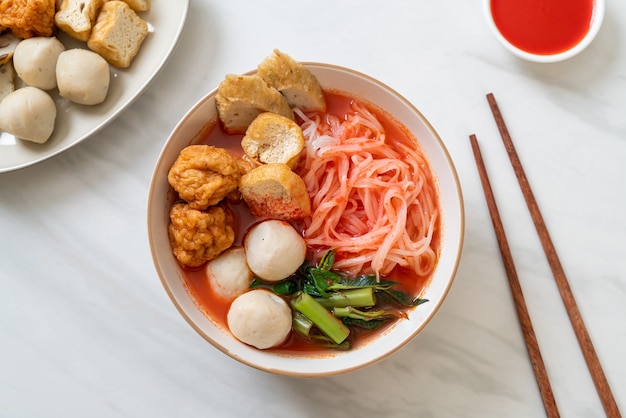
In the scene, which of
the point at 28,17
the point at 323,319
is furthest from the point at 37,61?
the point at 323,319

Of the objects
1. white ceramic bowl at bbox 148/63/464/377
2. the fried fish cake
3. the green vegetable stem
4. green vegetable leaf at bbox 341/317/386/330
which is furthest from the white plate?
green vegetable leaf at bbox 341/317/386/330

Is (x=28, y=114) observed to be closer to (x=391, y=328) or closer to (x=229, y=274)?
(x=229, y=274)

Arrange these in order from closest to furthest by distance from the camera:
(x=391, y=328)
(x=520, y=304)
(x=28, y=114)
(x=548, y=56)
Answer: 1. (x=391, y=328)
2. (x=28, y=114)
3. (x=520, y=304)
4. (x=548, y=56)

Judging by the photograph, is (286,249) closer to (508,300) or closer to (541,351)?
(508,300)

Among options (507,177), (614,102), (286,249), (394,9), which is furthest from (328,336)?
(614,102)

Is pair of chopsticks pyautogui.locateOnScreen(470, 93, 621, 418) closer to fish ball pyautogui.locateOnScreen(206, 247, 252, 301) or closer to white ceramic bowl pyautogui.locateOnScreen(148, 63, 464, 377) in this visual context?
white ceramic bowl pyautogui.locateOnScreen(148, 63, 464, 377)

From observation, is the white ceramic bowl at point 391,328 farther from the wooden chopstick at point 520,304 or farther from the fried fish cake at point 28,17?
the fried fish cake at point 28,17

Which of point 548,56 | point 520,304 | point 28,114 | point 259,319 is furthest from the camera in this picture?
point 548,56
